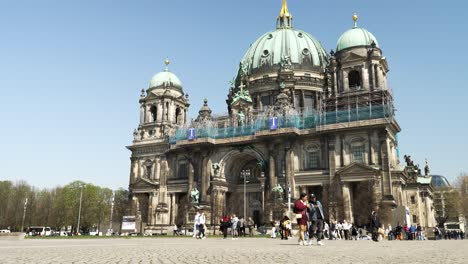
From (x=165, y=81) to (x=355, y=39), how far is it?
33788 mm

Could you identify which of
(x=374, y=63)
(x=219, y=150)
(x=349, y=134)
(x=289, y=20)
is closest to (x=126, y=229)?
(x=219, y=150)

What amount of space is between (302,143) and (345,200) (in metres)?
10.7

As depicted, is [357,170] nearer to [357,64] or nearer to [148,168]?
[357,64]

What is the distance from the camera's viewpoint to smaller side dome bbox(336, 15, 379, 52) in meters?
62.7

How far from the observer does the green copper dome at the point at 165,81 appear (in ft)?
253

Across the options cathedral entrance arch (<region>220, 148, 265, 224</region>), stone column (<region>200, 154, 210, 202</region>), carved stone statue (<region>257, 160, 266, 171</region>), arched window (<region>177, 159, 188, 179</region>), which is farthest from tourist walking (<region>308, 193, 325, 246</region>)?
arched window (<region>177, 159, 188, 179</region>)

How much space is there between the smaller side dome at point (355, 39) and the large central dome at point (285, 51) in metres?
13.0

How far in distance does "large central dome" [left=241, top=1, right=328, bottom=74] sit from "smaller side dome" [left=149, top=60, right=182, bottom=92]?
12.9 meters

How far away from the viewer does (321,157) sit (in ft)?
195

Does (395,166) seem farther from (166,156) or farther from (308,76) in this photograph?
Result: (166,156)

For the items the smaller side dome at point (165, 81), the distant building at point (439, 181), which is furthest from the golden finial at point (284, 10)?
the distant building at point (439, 181)

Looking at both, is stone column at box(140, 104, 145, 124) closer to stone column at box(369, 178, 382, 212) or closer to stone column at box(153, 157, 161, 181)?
stone column at box(153, 157, 161, 181)

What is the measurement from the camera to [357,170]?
179ft

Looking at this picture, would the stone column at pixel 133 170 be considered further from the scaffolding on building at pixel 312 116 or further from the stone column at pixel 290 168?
the stone column at pixel 290 168
